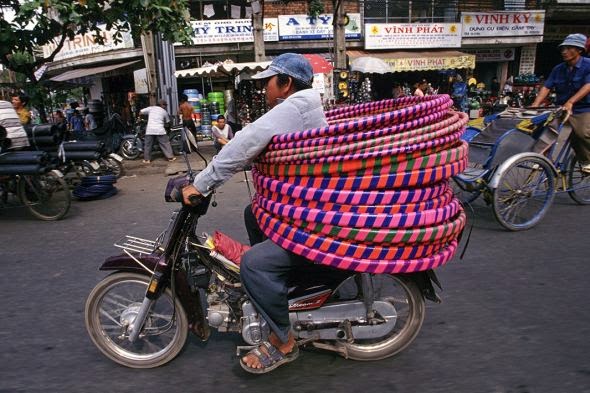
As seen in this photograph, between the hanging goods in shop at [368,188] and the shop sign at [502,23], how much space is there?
17.5 m

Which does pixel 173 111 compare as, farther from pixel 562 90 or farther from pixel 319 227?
pixel 319 227

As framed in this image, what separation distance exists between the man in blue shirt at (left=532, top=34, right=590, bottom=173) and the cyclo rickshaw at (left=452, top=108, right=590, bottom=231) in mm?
113

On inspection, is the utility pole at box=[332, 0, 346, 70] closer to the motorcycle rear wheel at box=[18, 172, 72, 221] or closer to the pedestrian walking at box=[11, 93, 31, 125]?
the pedestrian walking at box=[11, 93, 31, 125]

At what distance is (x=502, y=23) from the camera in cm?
1750

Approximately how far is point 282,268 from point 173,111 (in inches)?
467

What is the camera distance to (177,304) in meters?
2.41

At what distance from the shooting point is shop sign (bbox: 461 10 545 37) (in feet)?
56.7

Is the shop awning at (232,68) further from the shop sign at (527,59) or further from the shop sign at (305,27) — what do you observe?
the shop sign at (527,59)

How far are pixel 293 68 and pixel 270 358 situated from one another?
4.83ft

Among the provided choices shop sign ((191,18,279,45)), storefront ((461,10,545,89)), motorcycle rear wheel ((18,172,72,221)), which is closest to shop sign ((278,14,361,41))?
shop sign ((191,18,279,45))

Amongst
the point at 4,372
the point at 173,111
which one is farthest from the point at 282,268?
the point at 173,111

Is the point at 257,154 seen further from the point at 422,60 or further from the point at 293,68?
the point at 422,60

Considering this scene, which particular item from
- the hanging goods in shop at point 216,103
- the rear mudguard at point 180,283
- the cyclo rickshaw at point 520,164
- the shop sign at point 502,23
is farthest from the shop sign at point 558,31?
the rear mudguard at point 180,283

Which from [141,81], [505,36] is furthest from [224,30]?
[505,36]
